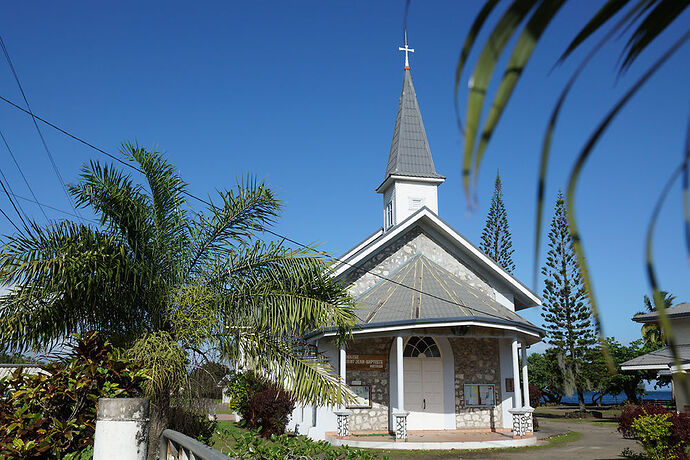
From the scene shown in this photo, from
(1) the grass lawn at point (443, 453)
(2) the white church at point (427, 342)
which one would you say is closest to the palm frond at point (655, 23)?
(1) the grass lawn at point (443, 453)

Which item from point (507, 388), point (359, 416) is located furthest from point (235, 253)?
point (507, 388)

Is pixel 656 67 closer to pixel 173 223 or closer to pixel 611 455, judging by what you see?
pixel 173 223

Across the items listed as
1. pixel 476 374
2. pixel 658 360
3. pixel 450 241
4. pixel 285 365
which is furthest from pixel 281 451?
pixel 658 360

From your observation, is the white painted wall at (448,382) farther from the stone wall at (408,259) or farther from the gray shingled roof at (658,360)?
the gray shingled roof at (658,360)

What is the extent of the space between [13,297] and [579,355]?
3099cm

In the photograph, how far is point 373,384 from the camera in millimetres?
18000

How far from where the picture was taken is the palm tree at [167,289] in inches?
339

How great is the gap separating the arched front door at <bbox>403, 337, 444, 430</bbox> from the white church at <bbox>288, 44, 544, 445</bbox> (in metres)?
0.03

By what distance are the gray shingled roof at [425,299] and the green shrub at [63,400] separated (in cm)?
1063

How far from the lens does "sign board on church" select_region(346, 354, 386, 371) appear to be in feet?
58.9

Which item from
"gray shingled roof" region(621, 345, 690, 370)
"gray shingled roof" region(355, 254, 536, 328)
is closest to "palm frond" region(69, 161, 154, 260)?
"gray shingled roof" region(355, 254, 536, 328)

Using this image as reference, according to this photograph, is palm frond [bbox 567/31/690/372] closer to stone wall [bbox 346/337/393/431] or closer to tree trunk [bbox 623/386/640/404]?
stone wall [bbox 346/337/393/431]

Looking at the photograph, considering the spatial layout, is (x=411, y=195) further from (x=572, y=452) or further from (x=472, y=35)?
(x=472, y=35)

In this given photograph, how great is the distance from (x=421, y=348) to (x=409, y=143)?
10.4 m
